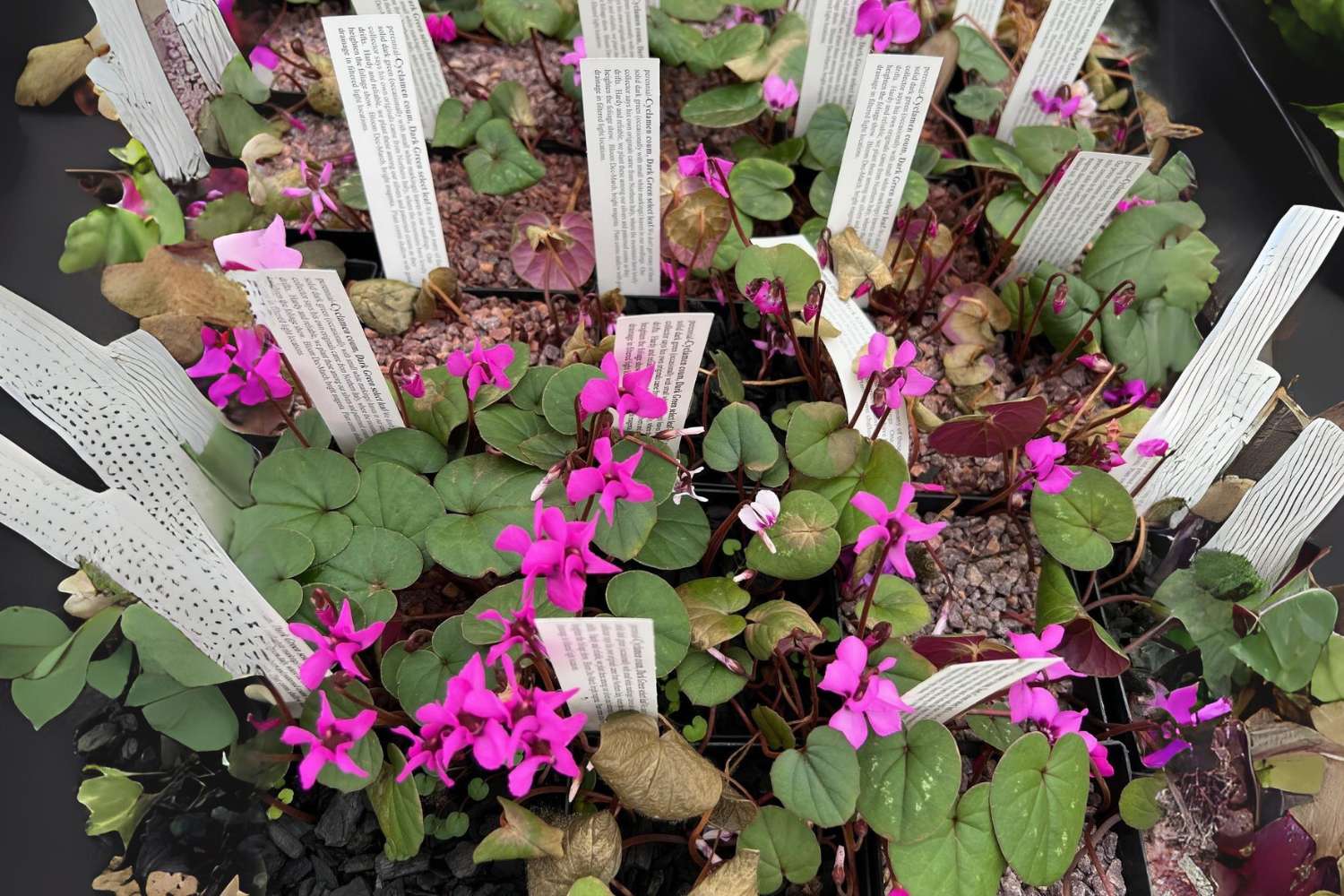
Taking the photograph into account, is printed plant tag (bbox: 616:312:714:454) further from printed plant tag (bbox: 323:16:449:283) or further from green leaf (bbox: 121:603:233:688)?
green leaf (bbox: 121:603:233:688)

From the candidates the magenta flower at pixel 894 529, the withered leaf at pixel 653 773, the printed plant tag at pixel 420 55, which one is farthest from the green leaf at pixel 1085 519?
the printed plant tag at pixel 420 55

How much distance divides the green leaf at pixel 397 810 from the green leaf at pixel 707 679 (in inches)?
11.8

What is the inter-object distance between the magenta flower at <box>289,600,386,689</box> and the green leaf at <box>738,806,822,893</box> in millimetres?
440

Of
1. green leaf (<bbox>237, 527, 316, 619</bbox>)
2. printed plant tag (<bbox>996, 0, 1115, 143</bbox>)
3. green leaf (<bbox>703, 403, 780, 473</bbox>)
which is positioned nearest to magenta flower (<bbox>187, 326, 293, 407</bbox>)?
green leaf (<bbox>237, 527, 316, 619</bbox>)

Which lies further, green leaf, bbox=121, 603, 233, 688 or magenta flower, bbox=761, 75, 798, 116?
magenta flower, bbox=761, 75, 798, 116

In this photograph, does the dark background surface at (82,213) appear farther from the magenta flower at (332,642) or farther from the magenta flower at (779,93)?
the magenta flower at (779,93)

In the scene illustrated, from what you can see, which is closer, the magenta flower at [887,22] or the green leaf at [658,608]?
the green leaf at [658,608]

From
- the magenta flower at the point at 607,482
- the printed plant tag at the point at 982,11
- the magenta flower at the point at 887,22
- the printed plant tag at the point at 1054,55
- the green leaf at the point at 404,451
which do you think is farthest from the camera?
the printed plant tag at the point at 982,11

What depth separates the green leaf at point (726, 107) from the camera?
1568 mm

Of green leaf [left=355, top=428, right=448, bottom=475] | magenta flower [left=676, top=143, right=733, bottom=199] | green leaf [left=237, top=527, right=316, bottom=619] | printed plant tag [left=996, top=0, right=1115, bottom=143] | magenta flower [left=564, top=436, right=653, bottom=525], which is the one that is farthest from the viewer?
printed plant tag [left=996, top=0, right=1115, bottom=143]

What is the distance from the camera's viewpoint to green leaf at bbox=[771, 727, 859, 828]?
0.93 metres

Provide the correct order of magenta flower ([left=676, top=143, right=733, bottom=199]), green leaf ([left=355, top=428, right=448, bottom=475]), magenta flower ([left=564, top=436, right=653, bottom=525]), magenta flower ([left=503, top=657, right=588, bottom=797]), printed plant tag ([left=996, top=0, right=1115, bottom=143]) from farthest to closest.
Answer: printed plant tag ([left=996, top=0, right=1115, bottom=143]) < magenta flower ([left=676, top=143, right=733, bottom=199]) < green leaf ([left=355, top=428, right=448, bottom=475]) < magenta flower ([left=564, top=436, right=653, bottom=525]) < magenta flower ([left=503, top=657, right=588, bottom=797])

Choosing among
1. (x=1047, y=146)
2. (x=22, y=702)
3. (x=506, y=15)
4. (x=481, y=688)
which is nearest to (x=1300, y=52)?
(x=1047, y=146)

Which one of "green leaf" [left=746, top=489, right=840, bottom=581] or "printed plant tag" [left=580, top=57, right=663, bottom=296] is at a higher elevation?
"printed plant tag" [left=580, top=57, right=663, bottom=296]
